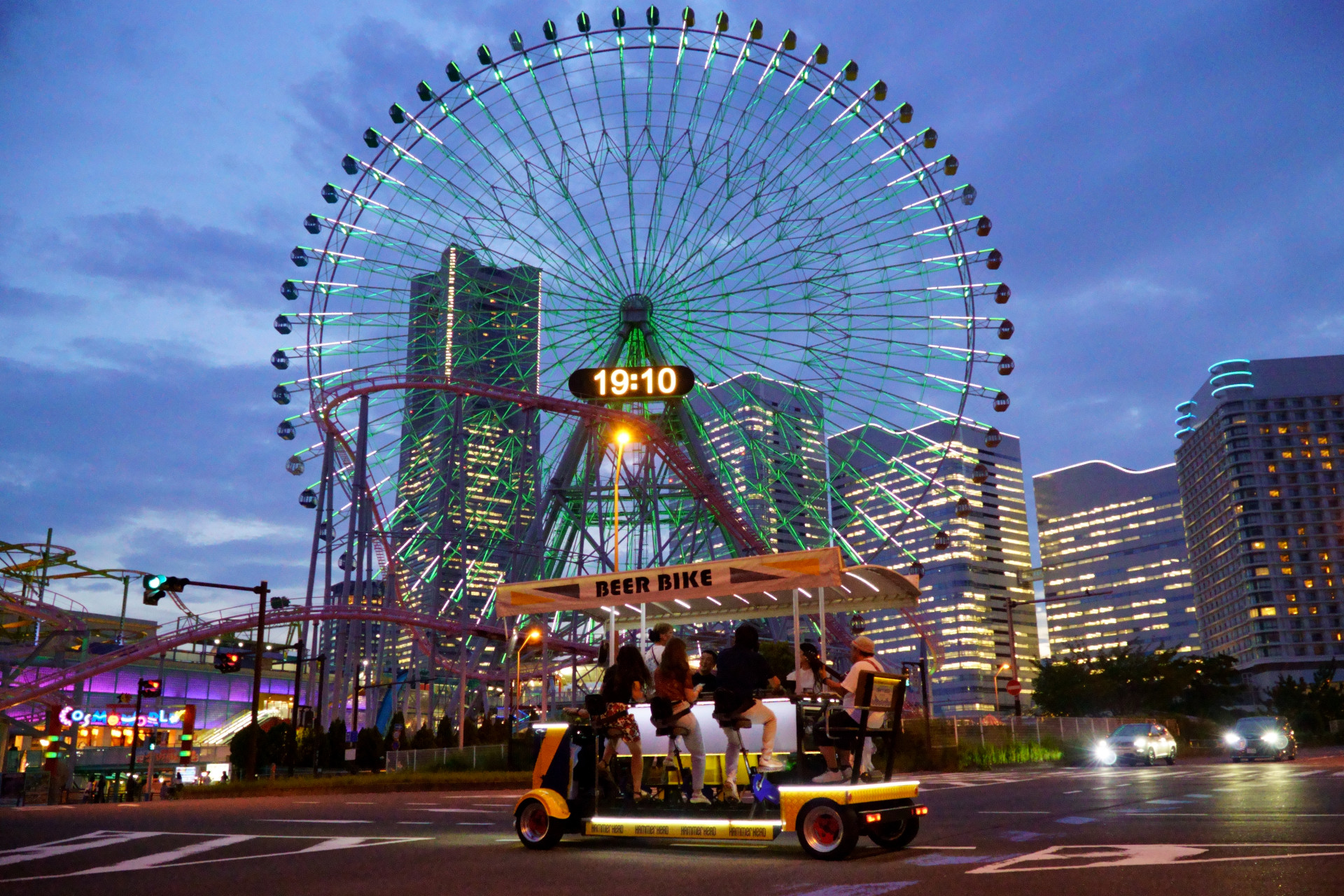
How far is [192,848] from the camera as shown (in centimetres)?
1052

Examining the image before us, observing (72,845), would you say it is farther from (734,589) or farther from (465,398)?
(465,398)

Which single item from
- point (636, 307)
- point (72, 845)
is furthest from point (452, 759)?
point (72, 845)

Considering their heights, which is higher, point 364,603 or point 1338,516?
point 1338,516

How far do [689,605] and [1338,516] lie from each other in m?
163

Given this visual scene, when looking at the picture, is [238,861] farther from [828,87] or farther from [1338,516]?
[1338,516]

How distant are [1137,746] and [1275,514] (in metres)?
137

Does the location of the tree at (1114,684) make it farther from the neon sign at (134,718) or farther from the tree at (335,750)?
the neon sign at (134,718)

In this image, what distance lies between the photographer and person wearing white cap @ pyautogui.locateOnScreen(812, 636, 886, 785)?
29.3 feet

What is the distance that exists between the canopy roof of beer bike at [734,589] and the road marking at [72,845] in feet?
15.5

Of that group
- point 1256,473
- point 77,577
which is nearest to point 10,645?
point 77,577

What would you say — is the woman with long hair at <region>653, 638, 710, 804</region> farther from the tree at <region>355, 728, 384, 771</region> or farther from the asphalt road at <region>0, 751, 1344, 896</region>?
the tree at <region>355, 728, 384, 771</region>

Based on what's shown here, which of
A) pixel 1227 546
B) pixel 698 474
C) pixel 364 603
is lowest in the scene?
pixel 364 603

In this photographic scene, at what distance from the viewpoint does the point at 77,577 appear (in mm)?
72750

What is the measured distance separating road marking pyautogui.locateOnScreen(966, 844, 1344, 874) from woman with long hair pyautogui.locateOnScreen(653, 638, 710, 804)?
2.90 metres
